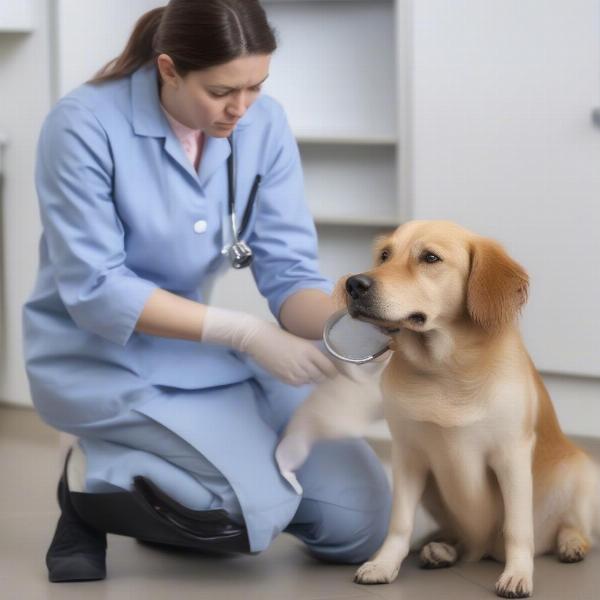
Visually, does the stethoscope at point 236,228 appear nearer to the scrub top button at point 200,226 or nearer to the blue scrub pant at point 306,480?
the scrub top button at point 200,226

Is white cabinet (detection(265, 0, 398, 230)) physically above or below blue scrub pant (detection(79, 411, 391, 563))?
above

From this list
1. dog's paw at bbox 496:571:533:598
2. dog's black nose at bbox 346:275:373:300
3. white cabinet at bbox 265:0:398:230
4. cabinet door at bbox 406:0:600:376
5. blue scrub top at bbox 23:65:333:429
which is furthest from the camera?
white cabinet at bbox 265:0:398:230

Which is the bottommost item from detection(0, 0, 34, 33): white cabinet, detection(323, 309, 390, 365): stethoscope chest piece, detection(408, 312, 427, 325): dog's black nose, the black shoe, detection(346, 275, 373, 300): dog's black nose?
the black shoe

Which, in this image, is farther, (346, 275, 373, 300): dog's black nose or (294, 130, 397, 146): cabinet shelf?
(294, 130, 397, 146): cabinet shelf

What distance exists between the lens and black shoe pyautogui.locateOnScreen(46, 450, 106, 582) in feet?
6.02

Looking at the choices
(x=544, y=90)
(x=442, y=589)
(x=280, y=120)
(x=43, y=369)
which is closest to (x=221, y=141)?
(x=280, y=120)

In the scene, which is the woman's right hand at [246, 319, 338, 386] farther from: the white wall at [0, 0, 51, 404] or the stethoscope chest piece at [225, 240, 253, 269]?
the white wall at [0, 0, 51, 404]

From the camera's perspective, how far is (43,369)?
1914 millimetres

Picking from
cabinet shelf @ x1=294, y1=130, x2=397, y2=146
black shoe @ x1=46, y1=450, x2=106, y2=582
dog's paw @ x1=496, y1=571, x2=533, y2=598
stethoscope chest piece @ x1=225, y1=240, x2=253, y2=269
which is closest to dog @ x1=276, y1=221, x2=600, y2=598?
dog's paw @ x1=496, y1=571, x2=533, y2=598

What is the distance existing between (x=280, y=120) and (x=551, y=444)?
2.24 feet

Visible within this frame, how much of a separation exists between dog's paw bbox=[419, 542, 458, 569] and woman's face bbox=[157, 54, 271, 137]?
699 mm

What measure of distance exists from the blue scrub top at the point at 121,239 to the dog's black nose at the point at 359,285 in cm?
35

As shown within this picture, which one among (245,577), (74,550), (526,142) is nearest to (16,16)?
(526,142)

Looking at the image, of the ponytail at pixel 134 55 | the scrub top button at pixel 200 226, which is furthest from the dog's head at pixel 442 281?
the ponytail at pixel 134 55
